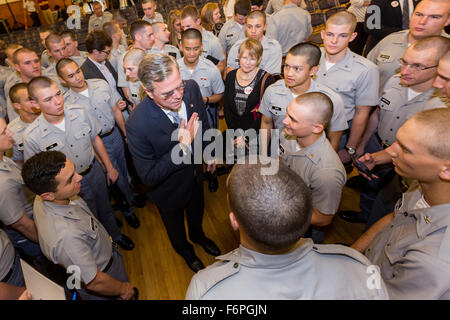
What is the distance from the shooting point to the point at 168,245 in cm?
280

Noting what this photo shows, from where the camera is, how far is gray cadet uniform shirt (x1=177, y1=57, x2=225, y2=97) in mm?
3131

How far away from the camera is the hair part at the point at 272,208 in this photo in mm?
878

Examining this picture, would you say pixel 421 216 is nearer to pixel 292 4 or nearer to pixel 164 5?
pixel 292 4

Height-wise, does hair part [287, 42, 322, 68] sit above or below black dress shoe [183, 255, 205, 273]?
above

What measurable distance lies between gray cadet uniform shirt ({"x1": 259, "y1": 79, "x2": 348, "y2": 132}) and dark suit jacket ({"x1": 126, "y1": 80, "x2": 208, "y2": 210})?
2.57ft

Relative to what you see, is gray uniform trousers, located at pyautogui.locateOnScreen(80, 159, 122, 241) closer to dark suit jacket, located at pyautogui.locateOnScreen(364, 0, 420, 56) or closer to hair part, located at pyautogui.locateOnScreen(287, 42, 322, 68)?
hair part, located at pyautogui.locateOnScreen(287, 42, 322, 68)

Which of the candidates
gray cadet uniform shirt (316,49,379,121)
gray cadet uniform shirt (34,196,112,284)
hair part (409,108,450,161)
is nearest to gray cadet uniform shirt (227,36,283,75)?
gray cadet uniform shirt (316,49,379,121)

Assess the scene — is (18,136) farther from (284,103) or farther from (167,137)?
(284,103)

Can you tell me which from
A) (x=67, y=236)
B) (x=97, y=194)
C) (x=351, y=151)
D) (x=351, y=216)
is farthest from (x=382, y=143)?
(x=97, y=194)

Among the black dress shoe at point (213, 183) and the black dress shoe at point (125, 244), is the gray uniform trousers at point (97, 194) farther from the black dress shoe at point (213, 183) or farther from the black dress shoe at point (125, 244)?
the black dress shoe at point (213, 183)

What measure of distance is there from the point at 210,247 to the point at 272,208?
191 centimetres

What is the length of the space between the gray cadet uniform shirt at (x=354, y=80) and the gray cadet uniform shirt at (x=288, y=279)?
200 centimetres

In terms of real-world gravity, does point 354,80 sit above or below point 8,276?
above

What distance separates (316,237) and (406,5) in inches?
116
